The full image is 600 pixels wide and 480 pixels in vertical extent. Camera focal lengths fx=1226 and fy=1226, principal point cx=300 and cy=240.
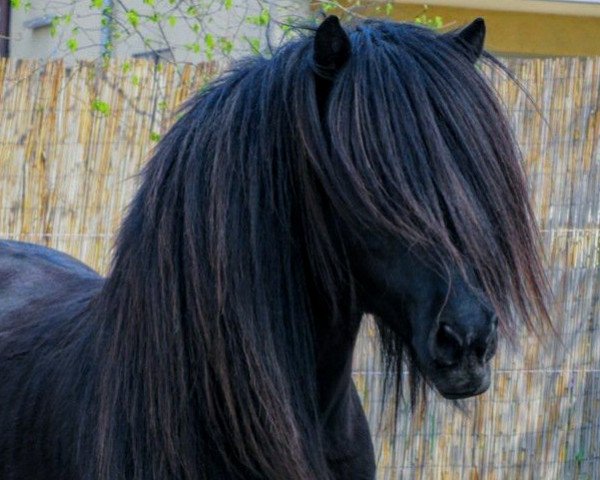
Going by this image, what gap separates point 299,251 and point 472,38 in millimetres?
670

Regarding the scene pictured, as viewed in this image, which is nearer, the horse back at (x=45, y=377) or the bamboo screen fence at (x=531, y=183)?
the horse back at (x=45, y=377)

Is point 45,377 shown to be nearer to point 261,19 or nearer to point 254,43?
point 254,43

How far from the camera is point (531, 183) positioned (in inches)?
231

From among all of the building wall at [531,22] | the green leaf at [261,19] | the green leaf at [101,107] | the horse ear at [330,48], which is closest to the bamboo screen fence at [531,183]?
the green leaf at [101,107]

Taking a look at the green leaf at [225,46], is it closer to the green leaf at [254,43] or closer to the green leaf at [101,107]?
the green leaf at [254,43]

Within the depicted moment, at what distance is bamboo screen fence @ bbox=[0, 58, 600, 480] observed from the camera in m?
5.92

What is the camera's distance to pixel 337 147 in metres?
2.60

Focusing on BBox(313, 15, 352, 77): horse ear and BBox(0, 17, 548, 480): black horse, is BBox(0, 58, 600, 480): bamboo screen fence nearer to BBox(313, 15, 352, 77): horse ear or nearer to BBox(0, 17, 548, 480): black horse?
BBox(0, 17, 548, 480): black horse

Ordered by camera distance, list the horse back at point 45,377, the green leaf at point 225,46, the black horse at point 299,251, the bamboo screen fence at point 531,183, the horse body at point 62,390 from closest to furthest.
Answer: the black horse at point 299,251, the horse body at point 62,390, the horse back at point 45,377, the bamboo screen fence at point 531,183, the green leaf at point 225,46

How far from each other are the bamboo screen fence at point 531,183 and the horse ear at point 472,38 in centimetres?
304

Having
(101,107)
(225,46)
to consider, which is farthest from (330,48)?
(225,46)

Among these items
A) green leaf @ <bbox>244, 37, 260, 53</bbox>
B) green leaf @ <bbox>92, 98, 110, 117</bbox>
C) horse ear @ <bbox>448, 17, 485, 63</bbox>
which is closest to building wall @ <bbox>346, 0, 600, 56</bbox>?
green leaf @ <bbox>244, 37, 260, 53</bbox>

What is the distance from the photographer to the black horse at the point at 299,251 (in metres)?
2.53

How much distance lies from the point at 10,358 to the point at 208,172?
1.09m
